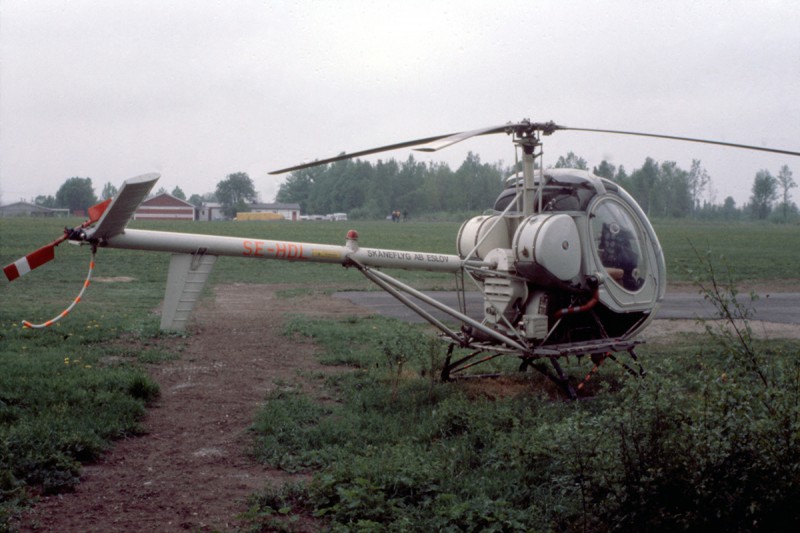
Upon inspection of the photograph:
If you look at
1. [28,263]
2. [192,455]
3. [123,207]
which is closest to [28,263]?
[28,263]

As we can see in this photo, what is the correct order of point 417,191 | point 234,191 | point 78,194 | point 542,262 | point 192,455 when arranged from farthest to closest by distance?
point 417,191 < point 234,191 < point 78,194 < point 542,262 < point 192,455

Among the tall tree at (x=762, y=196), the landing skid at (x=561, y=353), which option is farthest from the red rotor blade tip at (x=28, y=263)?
the tall tree at (x=762, y=196)

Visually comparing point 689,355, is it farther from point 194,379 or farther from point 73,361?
point 73,361

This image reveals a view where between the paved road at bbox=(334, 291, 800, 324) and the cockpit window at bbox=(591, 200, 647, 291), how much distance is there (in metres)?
5.75

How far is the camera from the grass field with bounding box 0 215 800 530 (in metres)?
4.32

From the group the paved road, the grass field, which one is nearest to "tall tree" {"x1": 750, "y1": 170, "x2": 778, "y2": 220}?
the paved road

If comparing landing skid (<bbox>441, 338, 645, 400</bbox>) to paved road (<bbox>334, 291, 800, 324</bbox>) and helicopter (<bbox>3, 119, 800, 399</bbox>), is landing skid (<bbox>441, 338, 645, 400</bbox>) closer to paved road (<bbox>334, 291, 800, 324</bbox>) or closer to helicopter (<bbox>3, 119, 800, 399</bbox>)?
helicopter (<bbox>3, 119, 800, 399</bbox>)

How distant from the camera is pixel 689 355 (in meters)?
11.2

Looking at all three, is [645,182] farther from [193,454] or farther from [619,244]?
[193,454]

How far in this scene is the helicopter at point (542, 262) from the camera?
842cm

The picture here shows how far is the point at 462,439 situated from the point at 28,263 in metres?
4.14

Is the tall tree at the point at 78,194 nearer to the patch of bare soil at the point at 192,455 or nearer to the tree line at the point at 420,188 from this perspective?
the tree line at the point at 420,188

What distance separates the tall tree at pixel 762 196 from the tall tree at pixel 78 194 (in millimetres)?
76247

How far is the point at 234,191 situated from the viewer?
5675cm
